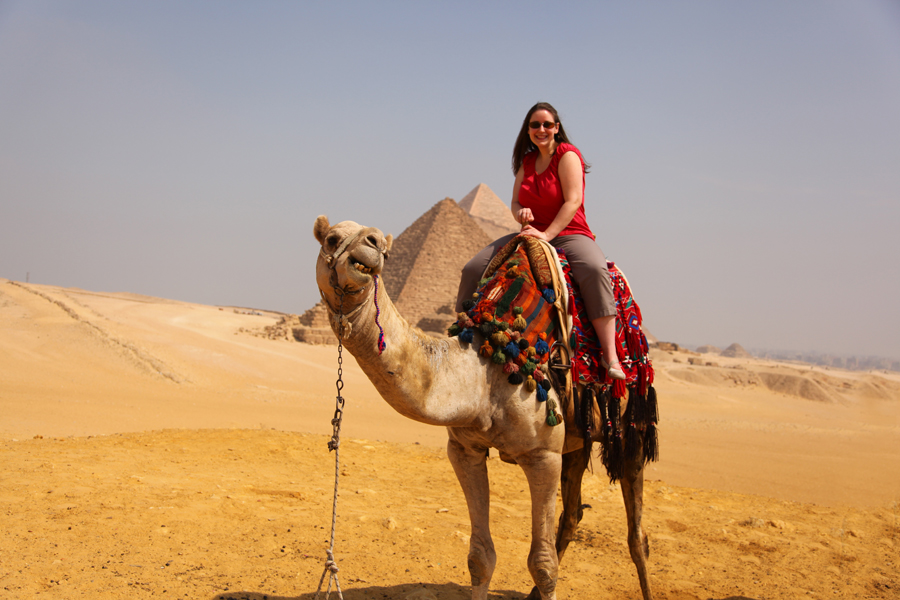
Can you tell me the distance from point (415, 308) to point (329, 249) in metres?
58.3

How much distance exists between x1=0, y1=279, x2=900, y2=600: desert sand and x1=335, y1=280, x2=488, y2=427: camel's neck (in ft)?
5.38

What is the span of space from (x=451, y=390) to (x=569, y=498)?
5.99 feet

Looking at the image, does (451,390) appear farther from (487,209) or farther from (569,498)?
(487,209)

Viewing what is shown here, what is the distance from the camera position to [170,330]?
80.5 feet

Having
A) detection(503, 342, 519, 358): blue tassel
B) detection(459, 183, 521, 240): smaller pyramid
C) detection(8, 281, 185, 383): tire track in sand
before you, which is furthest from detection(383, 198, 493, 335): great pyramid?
detection(503, 342, 519, 358): blue tassel

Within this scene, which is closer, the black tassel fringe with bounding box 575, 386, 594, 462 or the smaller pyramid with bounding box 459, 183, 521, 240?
Result: the black tassel fringe with bounding box 575, 386, 594, 462

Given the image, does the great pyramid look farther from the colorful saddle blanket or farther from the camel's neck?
the camel's neck

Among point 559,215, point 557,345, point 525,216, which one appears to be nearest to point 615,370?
point 557,345

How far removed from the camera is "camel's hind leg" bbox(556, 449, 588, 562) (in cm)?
396

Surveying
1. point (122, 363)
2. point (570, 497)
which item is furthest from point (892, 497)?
point (122, 363)

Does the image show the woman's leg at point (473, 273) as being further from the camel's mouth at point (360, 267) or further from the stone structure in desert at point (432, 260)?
the stone structure in desert at point (432, 260)

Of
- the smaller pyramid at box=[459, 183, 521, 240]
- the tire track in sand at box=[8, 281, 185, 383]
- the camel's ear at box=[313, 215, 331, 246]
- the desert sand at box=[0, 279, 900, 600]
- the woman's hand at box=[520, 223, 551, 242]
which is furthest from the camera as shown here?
the smaller pyramid at box=[459, 183, 521, 240]

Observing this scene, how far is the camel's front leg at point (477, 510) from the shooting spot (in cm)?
299

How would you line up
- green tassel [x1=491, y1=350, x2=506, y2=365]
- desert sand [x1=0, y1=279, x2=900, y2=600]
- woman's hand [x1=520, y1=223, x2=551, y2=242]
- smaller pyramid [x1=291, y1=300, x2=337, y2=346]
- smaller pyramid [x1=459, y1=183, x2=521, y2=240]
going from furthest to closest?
smaller pyramid [x1=459, y1=183, x2=521, y2=240]
smaller pyramid [x1=291, y1=300, x2=337, y2=346]
desert sand [x1=0, y1=279, x2=900, y2=600]
woman's hand [x1=520, y1=223, x2=551, y2=242]
green tassel [x1=491, y1=350, x2=506, y2=365]
